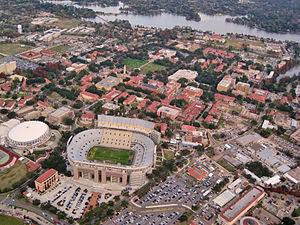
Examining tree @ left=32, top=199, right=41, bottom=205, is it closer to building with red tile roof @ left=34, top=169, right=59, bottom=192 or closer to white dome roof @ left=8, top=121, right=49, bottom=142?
building with red tile roof @ left=34, top=169, right=59, bottom=192

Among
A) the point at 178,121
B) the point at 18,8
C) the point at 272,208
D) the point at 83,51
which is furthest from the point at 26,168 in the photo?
the point at 18,8

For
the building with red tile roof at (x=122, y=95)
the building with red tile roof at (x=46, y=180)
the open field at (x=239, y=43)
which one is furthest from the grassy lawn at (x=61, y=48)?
the building with red tile roof at (x=46, y=180)

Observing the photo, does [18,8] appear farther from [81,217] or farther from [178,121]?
[81,217]

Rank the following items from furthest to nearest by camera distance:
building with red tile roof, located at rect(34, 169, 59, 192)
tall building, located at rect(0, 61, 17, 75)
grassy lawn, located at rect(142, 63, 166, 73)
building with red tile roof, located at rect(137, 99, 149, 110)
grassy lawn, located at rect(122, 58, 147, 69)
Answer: grassy lawn, located at rect(122, 58, 147, 69)
grassy lawn, located at rect(142, 63, 166, 73)
tall building, located at rect(0, 61, 17, 75)
building with red tile roof, located at rect(137, 99, 149, 110)
building with red tile roof, located at rect(34, 169, 59, 192)

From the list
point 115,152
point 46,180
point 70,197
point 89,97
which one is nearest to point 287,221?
point 115,152

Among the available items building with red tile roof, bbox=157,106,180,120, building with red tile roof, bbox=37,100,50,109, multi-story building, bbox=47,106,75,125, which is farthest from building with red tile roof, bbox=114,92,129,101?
building with red tile roof, bbox=37,100,50,109

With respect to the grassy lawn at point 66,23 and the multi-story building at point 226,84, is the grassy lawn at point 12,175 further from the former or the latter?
the grassy lawn at point 66,23
